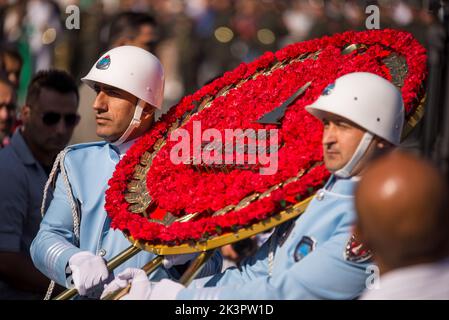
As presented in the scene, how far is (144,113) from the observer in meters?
5.09

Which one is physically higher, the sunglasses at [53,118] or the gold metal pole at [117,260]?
the sunglasses at [53,118]

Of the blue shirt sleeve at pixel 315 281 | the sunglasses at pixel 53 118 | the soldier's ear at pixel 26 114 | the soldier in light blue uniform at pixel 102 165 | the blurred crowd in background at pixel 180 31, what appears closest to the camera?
the blue shirt sleeve at pixel 315 281

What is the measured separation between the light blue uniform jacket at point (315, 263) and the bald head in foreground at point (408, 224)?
3.00ft

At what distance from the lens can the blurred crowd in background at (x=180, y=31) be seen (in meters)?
7.33

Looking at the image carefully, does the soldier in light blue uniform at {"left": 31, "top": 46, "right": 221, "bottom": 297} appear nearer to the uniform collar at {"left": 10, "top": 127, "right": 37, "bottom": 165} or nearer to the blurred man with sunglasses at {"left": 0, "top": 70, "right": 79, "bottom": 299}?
the blurred man with sunglasses at {"left": 0, "top": 70, "right": 79, "bottom": 299}

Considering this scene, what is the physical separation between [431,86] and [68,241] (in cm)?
365

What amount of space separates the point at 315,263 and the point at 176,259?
3.07ft

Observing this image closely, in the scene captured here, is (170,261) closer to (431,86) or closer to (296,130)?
(296,130)

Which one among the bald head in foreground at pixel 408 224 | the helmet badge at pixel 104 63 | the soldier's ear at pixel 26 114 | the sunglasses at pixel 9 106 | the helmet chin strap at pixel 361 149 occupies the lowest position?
the bald head in foreground at pixel 408 224

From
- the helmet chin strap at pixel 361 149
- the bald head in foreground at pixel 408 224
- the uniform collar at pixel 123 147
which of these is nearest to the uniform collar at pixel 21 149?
the uniform collar at pixel 123 147

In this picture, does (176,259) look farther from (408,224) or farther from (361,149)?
(408,224)

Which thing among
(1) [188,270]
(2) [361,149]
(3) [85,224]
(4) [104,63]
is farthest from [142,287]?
(4) [104,63]

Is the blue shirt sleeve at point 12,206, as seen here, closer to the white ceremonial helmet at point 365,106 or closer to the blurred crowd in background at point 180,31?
the blurred crowd in background at point 180,31

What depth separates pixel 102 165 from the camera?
5.07 meters
